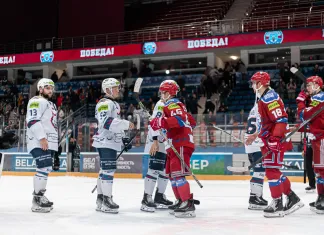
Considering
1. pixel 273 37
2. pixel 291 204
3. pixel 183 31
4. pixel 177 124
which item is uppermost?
pixel 183 31

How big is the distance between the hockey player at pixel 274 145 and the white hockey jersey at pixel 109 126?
1549mm

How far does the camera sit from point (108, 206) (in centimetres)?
534

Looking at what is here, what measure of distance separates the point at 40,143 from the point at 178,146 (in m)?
1.64

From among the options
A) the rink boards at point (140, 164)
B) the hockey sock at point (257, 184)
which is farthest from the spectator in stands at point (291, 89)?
the hockey sock at point (257, 184)

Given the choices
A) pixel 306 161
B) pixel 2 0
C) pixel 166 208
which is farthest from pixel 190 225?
pixel 2 0

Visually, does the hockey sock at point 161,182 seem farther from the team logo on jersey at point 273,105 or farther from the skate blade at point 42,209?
the team logo on jersey at point 273,105

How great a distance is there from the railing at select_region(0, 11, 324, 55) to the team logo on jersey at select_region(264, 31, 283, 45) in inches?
18.4

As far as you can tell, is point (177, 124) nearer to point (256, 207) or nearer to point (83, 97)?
point (256, 207)

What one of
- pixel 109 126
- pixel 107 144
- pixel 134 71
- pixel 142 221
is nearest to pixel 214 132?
pixel 107 144

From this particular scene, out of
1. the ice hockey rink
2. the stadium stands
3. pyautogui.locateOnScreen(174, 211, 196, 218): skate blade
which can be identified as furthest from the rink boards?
the stadium stands

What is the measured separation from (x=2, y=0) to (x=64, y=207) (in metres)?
21.0

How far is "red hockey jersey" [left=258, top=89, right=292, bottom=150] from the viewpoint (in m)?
4.84

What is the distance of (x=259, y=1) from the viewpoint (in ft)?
72.0

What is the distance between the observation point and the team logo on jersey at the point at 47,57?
21.5 m
